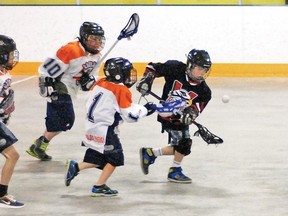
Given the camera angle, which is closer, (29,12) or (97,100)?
(97,100)

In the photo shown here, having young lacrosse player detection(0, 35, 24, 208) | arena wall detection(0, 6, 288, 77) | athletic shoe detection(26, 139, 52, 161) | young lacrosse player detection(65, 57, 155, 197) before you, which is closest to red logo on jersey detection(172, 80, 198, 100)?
young lacrosse player detection(65, 57, 155, 197)

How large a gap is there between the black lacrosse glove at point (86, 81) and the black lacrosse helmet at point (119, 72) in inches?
47.0

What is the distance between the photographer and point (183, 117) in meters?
5.71

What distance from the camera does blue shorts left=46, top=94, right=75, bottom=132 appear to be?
671 cm

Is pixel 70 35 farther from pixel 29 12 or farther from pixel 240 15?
pixel 240 15

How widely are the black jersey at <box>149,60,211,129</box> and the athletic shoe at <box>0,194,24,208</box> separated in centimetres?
135

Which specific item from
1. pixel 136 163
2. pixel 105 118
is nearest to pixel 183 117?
pixel 105 118

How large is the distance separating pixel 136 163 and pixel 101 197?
1.19 meters

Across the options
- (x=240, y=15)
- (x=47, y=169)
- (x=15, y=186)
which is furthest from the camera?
(x=240, y=15)

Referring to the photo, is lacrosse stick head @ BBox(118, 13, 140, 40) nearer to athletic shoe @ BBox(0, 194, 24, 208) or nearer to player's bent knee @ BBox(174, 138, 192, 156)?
player's bent knee @ BBox(174, 138, 192, 156)

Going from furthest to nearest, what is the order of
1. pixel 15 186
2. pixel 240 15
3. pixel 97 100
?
pixel 240 15, pixel 15 186, pixel 97 100

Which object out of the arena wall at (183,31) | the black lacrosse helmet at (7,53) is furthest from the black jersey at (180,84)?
the arena wall at (183,31)

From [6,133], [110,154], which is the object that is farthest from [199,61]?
[6,133]

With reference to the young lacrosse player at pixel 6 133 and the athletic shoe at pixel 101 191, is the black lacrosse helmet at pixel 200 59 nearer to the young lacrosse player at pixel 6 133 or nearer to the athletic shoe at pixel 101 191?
the athletic shoe at pixel 101 191
